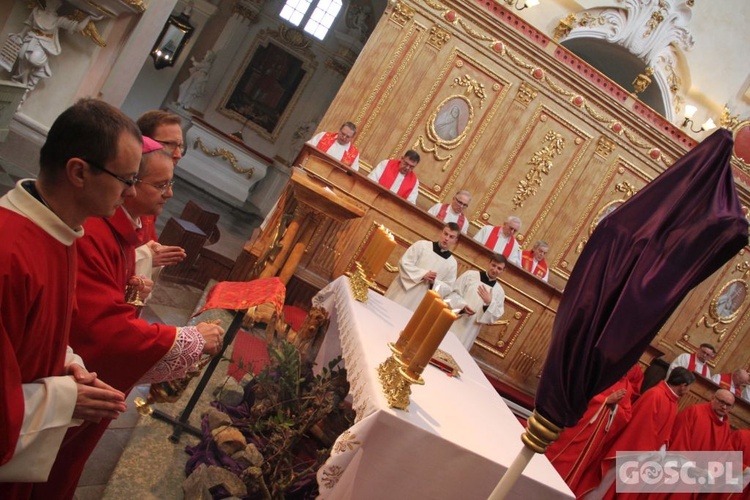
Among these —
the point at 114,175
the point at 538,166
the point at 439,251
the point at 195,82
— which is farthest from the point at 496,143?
the point at 114,175

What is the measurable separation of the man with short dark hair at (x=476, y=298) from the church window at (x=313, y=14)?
8.75 meters

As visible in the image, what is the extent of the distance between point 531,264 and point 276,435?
6.99 meters

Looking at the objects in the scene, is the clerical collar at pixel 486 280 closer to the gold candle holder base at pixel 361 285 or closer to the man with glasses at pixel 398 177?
the man with glasses at pixel 398 177

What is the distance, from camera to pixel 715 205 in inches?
75.8

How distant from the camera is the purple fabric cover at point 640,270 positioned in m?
1.92

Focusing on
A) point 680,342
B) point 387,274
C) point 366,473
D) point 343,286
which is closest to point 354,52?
point 387,274

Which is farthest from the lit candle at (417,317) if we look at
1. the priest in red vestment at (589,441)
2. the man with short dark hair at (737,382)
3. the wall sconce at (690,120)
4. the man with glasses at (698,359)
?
the wall sconce at (690,120)

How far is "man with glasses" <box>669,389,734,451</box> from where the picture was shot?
6969mm

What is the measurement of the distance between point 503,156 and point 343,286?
18.7 feet

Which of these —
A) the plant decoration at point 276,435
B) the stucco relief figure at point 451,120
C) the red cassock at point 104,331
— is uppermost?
the stucco relief figure at point 451,120

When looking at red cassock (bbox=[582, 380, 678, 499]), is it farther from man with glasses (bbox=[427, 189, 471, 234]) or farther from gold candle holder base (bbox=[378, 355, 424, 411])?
gold candle holder base (bbox=[378, 355, 424, 411])

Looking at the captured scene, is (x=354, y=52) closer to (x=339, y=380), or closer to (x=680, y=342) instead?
(x=680, y=342)

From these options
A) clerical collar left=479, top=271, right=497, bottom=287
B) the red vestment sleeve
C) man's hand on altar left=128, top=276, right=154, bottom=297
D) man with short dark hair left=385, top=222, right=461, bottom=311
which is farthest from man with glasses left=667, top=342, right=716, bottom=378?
the red vestment sleeve

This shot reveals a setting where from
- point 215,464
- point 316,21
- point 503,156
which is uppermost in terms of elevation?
point 316,21
